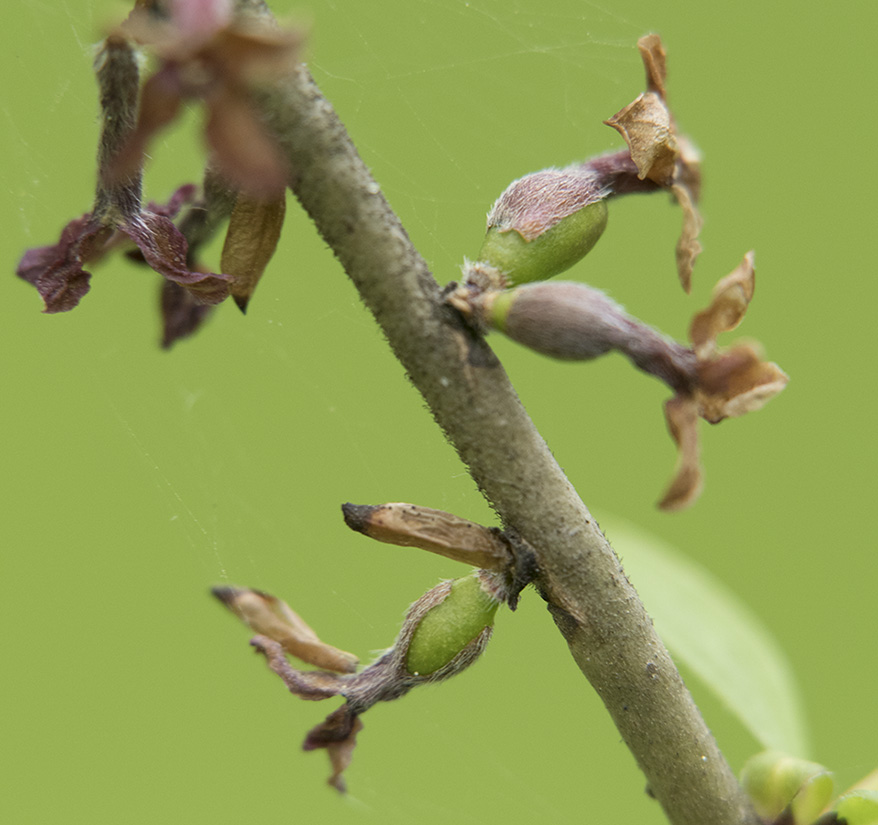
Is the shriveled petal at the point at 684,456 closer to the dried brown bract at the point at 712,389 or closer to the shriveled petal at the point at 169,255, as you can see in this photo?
the dried brown bract at the point at 712,389

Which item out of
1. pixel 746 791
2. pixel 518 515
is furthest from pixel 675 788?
pixel 518 515

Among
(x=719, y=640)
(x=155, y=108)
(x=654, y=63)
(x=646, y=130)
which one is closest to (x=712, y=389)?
(x=646, y=130)

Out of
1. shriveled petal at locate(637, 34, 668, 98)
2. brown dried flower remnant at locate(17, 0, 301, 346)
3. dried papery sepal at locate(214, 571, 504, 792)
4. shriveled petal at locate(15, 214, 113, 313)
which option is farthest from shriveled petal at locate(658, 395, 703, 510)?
shriveled petal at locate(15, 214, 113, 313)

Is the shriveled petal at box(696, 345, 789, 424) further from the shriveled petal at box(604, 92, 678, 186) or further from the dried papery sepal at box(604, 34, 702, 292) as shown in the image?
the shriveled petal at box(604, 92, 678, 186)

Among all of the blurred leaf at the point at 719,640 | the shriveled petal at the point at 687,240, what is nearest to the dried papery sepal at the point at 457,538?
the shriveled petal at the point at 687,240

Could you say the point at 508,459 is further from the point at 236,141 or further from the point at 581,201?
the point at 236,141

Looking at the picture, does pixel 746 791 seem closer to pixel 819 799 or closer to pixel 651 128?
pixel 819 799
